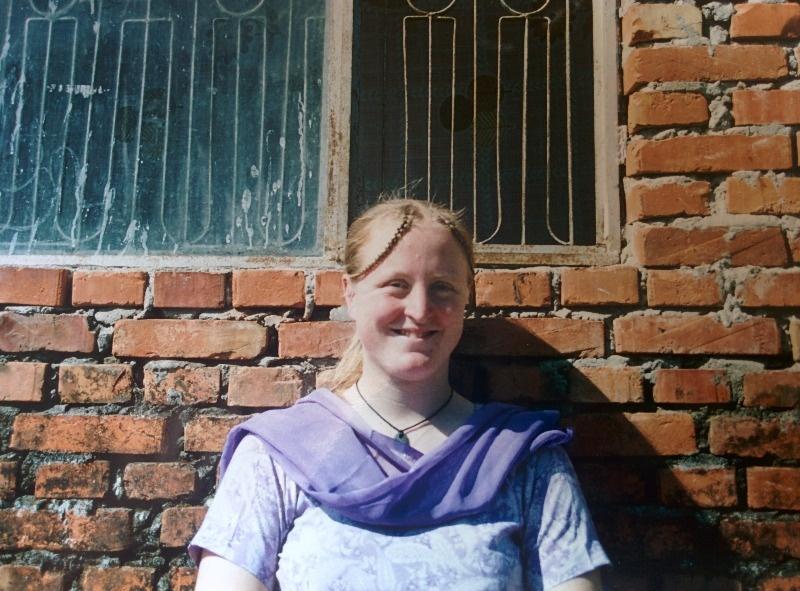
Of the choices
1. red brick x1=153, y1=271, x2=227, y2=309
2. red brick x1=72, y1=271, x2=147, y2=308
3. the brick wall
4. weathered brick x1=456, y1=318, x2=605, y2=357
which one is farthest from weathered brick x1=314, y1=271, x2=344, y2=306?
red brick x1=72, y1=271, x2=147, y2=308

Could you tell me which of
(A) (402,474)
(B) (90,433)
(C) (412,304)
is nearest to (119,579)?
(B) (90,433)

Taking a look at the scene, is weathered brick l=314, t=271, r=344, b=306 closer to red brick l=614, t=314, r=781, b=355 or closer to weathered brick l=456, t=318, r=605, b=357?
weathered brick l=456, t=318, r=605, b=357

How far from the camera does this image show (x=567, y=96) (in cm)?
197

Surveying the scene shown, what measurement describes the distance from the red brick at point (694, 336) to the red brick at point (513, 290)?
0.23m

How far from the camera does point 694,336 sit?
175 cm

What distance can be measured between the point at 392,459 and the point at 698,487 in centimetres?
86

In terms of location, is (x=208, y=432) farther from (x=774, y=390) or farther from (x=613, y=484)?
(x=774, y=390)

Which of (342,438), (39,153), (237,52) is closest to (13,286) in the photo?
(39,153)

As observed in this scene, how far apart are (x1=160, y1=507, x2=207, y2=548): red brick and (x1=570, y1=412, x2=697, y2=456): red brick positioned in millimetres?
1038

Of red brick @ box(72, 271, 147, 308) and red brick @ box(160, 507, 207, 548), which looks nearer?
red brick @ box(160, 507, 207, 548)

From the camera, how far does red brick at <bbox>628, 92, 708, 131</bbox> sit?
1.81 m

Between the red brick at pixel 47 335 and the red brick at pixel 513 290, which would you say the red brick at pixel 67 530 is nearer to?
the red brick at pixel 47 335

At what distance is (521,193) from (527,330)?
442 mm

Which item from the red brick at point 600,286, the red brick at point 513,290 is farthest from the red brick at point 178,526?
the red brick at point 600,286
